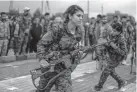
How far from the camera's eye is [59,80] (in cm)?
410

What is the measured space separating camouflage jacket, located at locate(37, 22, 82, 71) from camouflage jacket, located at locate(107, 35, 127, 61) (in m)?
2.59

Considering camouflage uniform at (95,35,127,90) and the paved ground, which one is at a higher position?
camouflage uniform at (95,35,127,90)

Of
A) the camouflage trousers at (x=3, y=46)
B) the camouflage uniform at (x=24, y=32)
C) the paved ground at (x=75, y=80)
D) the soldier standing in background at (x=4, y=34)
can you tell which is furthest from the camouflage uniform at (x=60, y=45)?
the camouflage uniform at (x=24, y=32)

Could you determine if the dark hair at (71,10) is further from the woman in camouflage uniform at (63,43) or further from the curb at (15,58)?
the curb at (15,58)

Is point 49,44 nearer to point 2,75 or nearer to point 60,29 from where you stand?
point 60,29

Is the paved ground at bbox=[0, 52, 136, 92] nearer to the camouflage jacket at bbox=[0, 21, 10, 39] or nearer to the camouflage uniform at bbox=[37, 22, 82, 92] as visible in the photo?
the camouflage jacket at bbox=[0, 21, 10, 39]

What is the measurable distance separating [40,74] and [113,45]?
9.92 feet

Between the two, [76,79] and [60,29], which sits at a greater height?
[60,29]

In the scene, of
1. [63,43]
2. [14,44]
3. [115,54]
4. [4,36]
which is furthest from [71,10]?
[14,44]

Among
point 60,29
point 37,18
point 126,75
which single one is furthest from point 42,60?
point 37,18

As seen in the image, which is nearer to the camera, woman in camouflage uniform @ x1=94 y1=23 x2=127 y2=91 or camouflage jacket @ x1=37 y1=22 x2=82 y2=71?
camouflage jacket @ x1=37 y1=22 x2=82 y2=71

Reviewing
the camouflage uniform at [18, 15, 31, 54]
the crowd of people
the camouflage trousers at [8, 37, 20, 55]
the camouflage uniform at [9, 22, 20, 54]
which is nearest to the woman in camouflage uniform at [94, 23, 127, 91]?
the crowd of people

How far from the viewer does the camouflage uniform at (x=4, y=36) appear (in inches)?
423

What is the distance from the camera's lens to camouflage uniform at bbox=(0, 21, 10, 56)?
10755 millimetres
